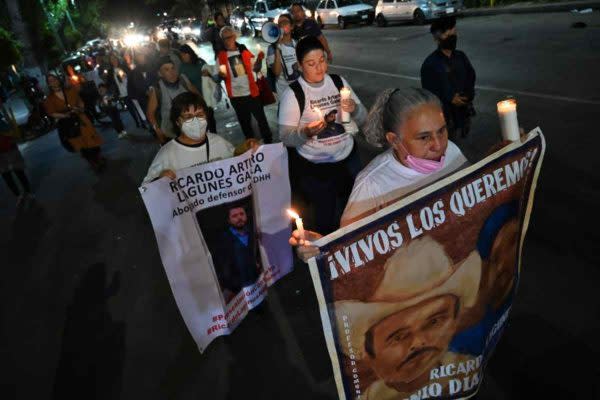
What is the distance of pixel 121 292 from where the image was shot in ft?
15.0

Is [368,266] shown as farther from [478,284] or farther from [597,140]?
[597,140]

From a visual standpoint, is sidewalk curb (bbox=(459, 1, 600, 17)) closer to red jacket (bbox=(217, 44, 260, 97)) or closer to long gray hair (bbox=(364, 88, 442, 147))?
red jacket (bbox=(217, 44, 260, 97))

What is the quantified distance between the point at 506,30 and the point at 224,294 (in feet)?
46.1

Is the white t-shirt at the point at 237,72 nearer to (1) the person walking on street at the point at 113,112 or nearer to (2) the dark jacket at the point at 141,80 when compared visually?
(2) the dark jacket at the point at 141,80

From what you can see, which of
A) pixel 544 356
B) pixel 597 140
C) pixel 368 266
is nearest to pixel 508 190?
pixel 368 266

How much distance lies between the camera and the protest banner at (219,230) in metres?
2.93

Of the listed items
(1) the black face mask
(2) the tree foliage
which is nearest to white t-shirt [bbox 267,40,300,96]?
(1) the black face mask

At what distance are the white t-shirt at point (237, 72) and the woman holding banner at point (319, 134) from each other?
3.13 meters

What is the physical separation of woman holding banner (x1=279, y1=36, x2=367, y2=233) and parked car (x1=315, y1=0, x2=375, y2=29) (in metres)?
21.5

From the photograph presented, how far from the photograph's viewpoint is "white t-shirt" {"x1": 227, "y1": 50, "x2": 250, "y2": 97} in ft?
21.2

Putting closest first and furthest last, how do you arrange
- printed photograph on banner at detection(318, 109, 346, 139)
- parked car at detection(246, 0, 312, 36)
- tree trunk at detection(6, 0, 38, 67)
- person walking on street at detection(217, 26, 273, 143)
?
printed photograph on banner at detection(318, 109, 346, 139)
person walking on street at detection(217, 26, 273, 143)
tree trunk at detection(6, 0, 38, 67)
parked car at detection(246, 0, 312, 36)

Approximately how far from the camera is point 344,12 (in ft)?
77.2

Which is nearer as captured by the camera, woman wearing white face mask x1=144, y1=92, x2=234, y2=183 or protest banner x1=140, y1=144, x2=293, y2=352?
protest banner x1=140, y1=144, x2=293, y2=352

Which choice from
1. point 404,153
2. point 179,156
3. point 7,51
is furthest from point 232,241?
point 7,51
